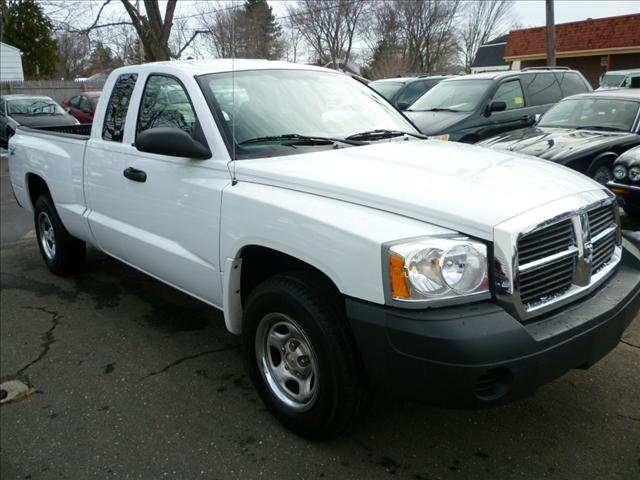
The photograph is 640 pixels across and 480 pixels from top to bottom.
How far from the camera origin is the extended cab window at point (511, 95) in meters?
9.04

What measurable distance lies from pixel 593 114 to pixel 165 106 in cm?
616

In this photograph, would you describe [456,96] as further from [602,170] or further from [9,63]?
[9,63]

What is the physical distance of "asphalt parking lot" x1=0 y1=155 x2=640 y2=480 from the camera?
2.66 metres

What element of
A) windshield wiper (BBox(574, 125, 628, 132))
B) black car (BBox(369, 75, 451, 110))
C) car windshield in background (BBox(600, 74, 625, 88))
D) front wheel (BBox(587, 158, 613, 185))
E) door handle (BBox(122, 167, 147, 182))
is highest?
car windshield in background (BBox(600, 74, 625, 88))

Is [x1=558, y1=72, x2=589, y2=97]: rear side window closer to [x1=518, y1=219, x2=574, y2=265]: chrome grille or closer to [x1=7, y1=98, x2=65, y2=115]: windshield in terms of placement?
[x1=518, y1=219, x2=574, y2=265]: chrome grille

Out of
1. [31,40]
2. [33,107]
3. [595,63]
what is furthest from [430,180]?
[31,40]

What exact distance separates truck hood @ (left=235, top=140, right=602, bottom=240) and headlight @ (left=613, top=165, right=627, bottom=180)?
294cm

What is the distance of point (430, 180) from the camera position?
8.63 feet

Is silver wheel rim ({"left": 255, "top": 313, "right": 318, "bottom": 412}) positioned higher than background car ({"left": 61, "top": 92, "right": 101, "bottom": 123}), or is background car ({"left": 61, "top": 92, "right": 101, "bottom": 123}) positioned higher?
background car ({"left": 61, "top": 92, "right": 101, "bottom": 123})

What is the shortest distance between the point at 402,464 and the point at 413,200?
125cm

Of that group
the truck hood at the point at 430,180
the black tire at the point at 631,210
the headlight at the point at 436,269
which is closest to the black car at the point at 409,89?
the black tire at the point at 631,210

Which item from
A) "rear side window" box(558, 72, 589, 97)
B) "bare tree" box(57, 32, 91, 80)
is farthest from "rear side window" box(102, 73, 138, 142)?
"bare tree" box(57, 32, 91, 80)

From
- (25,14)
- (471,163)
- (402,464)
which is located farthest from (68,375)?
(25,14)

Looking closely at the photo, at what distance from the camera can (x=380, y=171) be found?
9.04ft
